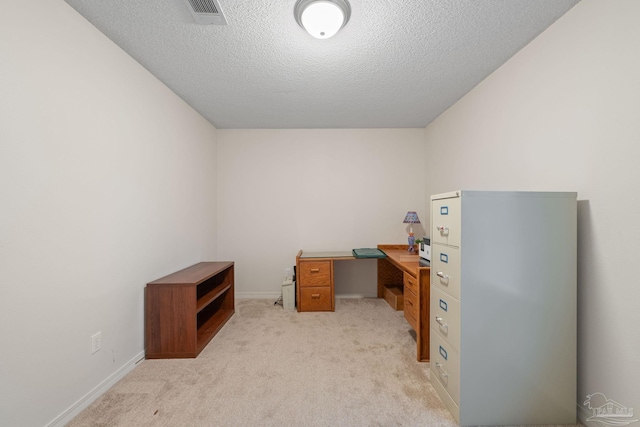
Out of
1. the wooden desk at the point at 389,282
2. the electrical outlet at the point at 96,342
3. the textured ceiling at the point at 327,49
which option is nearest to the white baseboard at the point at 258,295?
the wooden desk at the point at 389,282

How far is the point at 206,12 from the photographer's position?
4.82 ft

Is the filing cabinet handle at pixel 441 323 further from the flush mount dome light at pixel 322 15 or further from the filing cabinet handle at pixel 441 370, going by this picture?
the flush mount dome light at pixel 322 15

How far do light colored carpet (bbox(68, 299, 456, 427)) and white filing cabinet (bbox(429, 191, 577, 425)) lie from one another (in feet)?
1.13

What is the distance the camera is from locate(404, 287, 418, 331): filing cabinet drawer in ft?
7.00

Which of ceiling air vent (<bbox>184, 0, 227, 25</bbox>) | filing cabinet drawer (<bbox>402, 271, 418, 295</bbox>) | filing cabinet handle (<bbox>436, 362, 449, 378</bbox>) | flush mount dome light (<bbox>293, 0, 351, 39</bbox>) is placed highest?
ceiling air vent (<bbox>184, 0, 227, 25</bbox>)

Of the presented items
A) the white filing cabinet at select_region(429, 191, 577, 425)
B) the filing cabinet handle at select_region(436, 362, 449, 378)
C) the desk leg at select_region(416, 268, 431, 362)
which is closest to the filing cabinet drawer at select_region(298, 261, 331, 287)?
the desk leg at select_region(416, 268, 431, 362)

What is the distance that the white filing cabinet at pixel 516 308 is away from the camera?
1400 mm

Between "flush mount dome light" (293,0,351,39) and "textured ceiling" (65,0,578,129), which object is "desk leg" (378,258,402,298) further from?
"flush mount dome light" (293,0,351,39)

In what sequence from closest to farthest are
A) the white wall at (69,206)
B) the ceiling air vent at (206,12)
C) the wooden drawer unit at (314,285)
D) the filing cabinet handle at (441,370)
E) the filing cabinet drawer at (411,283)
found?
the white wall at (69,206) < the ceiling air vent at (206,12) < the filing cabinet handle at (441,370) < the filing cabinet drawer at (411,283) < the wooden drawer unit at (314,285)

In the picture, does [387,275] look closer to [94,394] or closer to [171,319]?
[171,319]

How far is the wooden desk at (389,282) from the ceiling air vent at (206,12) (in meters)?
2.24

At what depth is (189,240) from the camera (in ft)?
9.39

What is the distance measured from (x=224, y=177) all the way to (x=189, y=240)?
44.2 inches

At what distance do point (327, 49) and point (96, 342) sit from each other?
257 cm
